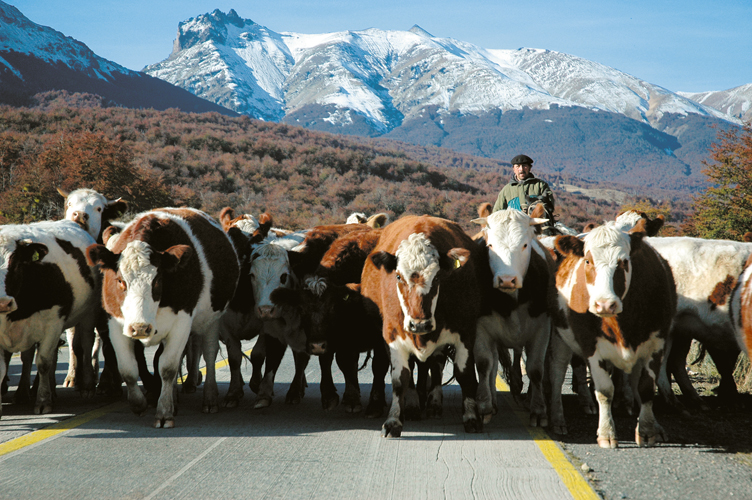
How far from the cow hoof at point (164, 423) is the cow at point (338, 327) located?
5.56ft

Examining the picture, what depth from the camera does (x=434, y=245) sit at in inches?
277

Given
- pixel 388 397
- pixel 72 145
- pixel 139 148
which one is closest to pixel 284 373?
pixel 388 397

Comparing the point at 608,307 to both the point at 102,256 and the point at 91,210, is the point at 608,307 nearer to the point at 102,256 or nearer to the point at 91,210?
the point at 102,256

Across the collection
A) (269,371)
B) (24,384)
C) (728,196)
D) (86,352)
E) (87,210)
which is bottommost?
(24,384)

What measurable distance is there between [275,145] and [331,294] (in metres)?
47.8

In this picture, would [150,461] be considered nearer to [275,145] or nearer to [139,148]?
[139,148]

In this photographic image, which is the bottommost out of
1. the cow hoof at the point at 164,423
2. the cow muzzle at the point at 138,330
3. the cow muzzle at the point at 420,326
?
the cow hoof at the point at 164,423

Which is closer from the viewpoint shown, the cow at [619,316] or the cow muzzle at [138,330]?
the cow at [619,316]

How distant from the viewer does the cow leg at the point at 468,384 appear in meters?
6.84

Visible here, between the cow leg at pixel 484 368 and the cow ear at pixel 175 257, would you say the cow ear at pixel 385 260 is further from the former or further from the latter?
the cow ear at pixel 175 257

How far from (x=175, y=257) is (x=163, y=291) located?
40 cm

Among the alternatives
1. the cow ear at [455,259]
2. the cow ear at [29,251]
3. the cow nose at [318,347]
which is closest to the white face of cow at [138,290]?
the cow ear at [29,251]

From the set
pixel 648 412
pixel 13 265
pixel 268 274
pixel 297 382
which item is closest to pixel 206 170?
pixel 268 274

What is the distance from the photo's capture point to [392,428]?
6.59 meters
